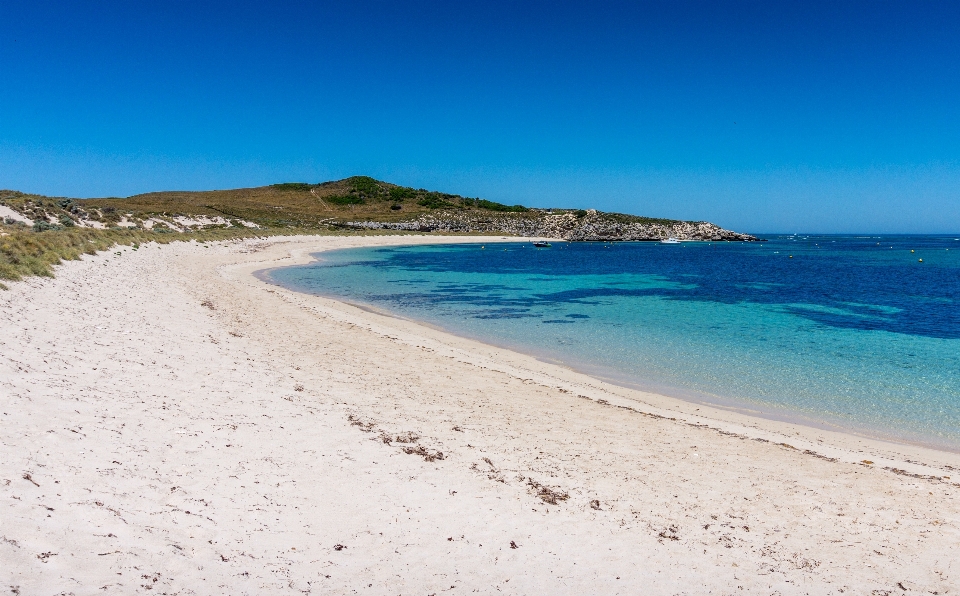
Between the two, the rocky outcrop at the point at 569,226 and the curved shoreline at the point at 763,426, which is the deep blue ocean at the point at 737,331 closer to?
the curved shoreline at the point at 763,426

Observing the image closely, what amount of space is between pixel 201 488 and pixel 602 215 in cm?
13064

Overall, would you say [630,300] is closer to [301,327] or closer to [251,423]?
[301,327]

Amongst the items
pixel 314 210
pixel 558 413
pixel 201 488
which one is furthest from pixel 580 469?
pixel 314 210

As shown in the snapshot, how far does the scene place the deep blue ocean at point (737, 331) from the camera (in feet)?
37.0

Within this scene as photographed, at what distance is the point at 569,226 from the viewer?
11938 cm

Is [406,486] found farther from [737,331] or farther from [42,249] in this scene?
[42,249]

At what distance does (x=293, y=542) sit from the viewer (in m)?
4.77

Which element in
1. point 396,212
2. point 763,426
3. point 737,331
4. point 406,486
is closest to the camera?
point 406,486

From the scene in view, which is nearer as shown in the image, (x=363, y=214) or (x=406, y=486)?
(x=406, y=486)

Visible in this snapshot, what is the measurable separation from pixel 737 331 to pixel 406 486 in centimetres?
1585

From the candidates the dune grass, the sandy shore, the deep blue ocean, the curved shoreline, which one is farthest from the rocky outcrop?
the sandy shore

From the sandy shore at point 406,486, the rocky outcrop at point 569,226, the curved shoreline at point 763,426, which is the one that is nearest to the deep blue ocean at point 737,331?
the curved shoreline at point 763,426

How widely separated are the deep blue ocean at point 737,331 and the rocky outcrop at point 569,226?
7076cm

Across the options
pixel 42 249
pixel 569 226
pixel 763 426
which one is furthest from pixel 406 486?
pixel 569 226
